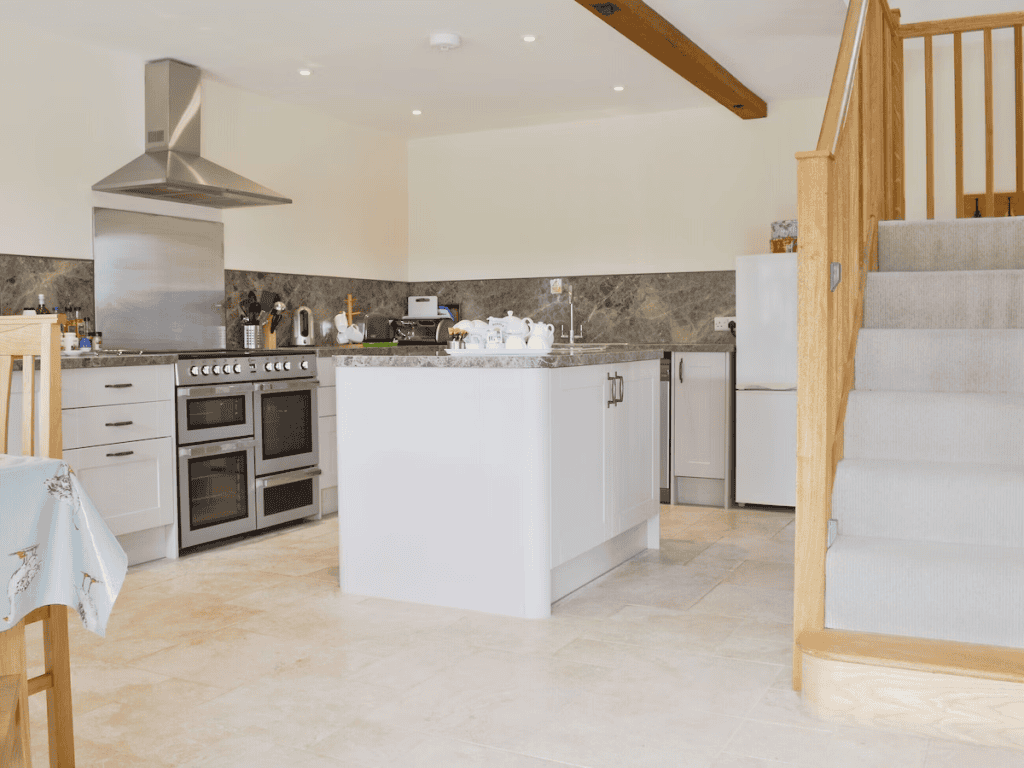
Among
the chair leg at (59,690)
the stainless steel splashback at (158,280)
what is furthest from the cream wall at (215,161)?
the chair leg at (59,690)

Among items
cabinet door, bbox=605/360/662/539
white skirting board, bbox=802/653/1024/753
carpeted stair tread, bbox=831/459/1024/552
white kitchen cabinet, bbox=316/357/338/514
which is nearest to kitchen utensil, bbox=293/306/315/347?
white kitchen cabinet, bbox=316/357/338/514

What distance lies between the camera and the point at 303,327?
5766 millimetres

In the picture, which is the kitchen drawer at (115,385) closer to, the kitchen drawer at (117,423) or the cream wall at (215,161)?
the kitchen drawer at (117,423)

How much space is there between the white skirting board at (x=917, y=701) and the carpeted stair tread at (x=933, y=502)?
0.53m

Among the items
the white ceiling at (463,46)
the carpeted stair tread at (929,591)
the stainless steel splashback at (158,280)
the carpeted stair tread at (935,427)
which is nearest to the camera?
the carpeted stair tread at (929,591)

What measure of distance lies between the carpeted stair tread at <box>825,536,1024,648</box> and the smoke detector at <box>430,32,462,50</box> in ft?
9.96

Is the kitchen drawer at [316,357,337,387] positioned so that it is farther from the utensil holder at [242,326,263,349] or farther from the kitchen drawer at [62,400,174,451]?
the kitchen drawer at [62,400,174,451]

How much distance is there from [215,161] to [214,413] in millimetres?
1674

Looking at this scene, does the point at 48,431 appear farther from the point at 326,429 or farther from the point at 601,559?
the point at 326,429

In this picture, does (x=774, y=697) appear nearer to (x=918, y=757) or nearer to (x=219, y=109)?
(x=918, y=757)

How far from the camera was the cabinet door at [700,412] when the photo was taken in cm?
531

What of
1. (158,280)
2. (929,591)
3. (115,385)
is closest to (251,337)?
(158,280)

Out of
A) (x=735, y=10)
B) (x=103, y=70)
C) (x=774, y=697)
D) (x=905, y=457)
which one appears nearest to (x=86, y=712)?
(x=774, y=697)

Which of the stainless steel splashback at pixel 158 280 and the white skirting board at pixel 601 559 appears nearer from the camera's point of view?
the white skirting board at pixel 601 559
